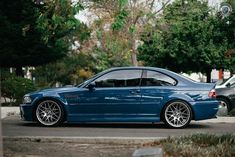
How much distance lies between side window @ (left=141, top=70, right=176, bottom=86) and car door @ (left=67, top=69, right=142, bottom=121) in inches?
8.7

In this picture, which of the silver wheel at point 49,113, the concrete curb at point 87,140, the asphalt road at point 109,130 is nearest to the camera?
the concrete curb at point 87,140

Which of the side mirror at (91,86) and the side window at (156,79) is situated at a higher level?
the side window at (156,79)

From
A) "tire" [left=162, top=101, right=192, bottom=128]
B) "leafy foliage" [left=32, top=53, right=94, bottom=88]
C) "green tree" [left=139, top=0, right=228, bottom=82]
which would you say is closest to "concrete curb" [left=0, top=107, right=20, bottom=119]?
"tire" [left=162, top=101, right=192, bottom=128]

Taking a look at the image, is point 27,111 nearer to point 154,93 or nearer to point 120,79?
point 120,79

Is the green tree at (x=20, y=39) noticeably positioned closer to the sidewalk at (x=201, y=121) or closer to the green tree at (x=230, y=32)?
the sidewalk at (x=201, y=121)

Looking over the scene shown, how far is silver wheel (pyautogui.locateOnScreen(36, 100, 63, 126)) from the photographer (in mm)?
13914

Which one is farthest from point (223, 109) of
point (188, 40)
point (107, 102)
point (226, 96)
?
point (188, 40)

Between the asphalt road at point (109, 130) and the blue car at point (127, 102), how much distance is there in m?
0.27

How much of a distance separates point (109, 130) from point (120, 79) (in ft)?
4.60

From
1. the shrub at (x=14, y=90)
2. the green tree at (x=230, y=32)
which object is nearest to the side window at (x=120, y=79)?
the shrub at (x=14, y=90)

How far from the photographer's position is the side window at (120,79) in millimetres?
14094

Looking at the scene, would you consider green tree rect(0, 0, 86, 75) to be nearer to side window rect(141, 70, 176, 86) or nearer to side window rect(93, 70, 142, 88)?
side window rect(93, 70, 142, 88)

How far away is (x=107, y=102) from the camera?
13.9m

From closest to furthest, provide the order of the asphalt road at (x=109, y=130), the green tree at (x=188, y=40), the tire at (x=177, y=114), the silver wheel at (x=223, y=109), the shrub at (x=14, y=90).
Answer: the asphalt road at (x=109, y=130) → the tire at (x=177, y=114) → the silver wheel at (x=223, y=109) → the shrub at (x=14, y=90) → the green tree at (x=188, y=40)
